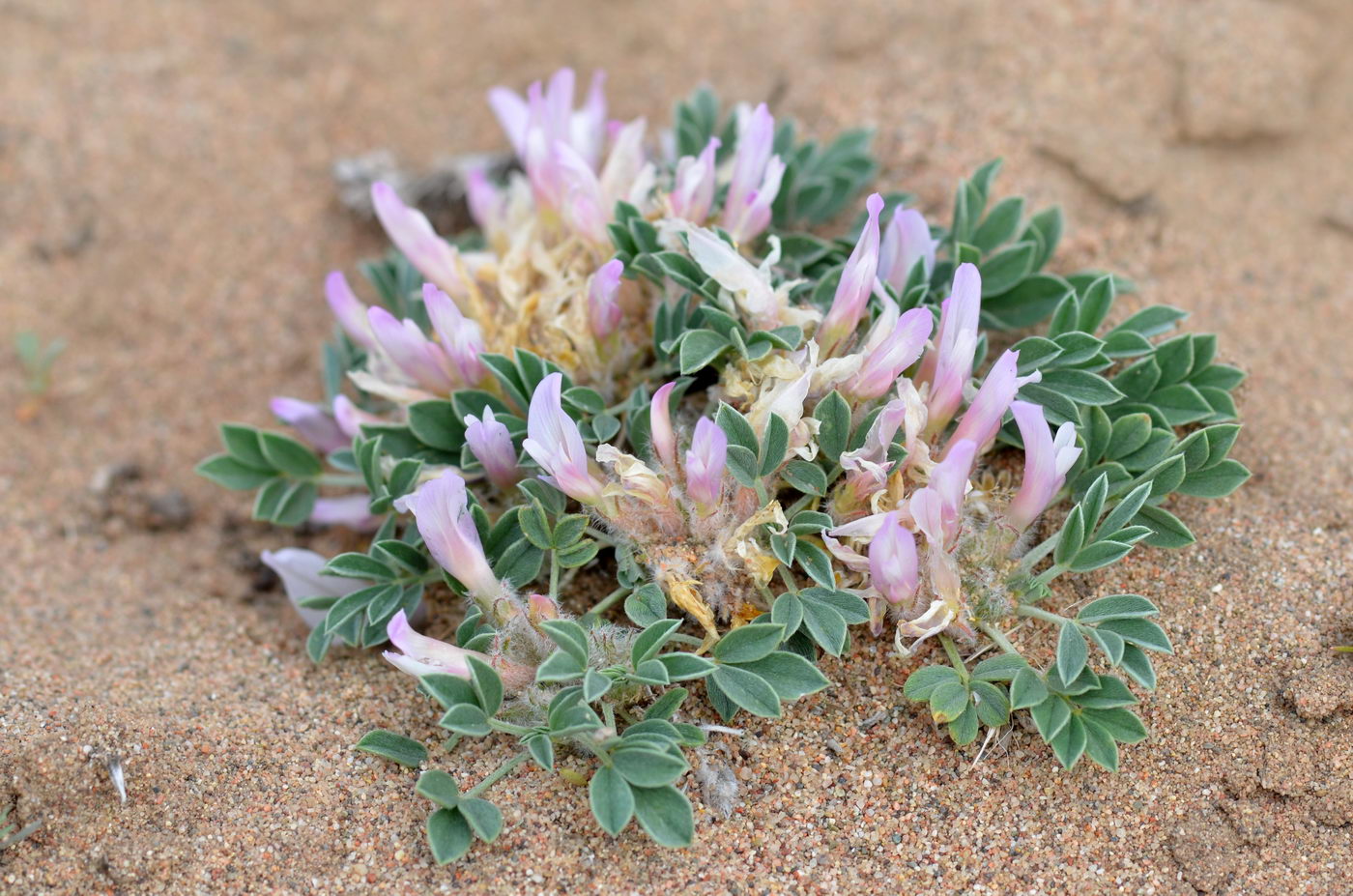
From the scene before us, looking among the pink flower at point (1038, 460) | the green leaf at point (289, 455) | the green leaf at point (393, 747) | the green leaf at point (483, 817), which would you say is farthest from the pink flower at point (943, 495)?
the green leaf at point (289, 455)

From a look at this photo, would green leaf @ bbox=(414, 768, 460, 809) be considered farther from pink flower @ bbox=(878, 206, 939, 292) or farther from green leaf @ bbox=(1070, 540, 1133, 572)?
pink flower @ bbox=(878, 206, 939, 292)

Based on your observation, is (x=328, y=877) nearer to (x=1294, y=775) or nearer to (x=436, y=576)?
(x=436, y=576)

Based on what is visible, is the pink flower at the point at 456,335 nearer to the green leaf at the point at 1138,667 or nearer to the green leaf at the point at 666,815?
the green leaf at the point at 666,815

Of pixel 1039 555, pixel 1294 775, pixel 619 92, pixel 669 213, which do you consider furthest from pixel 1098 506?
pixel 619 92

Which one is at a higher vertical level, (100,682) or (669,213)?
(669,213)

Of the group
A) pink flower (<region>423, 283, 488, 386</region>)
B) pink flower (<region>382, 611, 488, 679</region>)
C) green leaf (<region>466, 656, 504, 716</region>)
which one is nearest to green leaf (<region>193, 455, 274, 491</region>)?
pink flower (<region>423, 283, 488, 386</region>)
